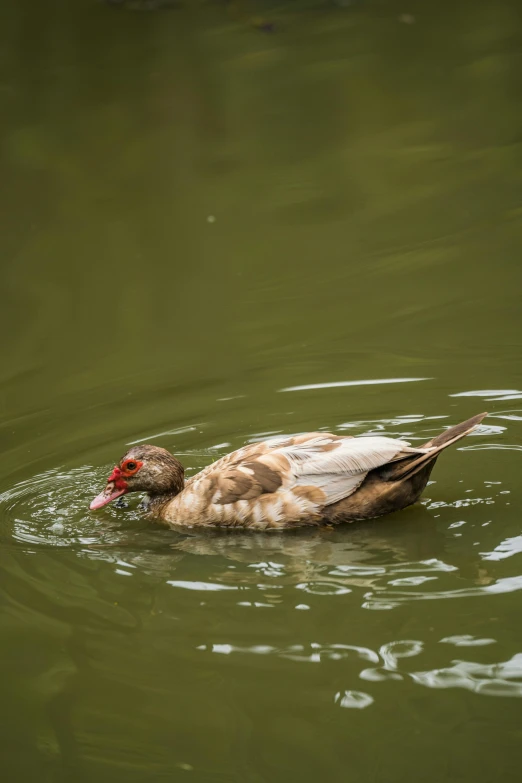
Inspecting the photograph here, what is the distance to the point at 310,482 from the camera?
6441mm

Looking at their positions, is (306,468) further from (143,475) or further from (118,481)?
(118,481)

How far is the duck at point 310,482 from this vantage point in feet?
20.6

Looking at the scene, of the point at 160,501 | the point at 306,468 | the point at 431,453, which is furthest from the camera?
the point at 160,501

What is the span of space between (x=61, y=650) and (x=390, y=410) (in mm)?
3315

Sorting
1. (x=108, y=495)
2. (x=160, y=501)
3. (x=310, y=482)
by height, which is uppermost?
(x=310, y=482)

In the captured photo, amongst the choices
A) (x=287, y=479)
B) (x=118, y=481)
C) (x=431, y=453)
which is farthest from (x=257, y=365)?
(x=431, y=453)

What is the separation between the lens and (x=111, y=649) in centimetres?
538

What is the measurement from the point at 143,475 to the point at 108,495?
0.25 m

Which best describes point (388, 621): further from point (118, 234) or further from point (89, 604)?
point (118, 234)

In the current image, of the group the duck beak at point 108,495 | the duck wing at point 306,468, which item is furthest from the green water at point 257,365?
the duck wing at point 306,468

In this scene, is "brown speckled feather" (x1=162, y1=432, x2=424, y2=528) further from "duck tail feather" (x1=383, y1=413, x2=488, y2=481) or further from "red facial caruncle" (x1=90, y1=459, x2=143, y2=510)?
"red facial caruncle" (x1=90, y1=459, x2=143, y2=510)

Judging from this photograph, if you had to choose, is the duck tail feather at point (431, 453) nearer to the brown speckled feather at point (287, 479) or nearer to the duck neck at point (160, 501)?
the brown speckled feather at point (287, 479)

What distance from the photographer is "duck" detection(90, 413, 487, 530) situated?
6.29m

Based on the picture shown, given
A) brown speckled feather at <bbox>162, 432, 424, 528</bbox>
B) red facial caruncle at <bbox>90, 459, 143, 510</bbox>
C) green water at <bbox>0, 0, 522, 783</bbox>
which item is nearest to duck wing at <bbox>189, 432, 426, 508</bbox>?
brown speckled feather at <bbox>162, 432, 424, 528</bbox>
